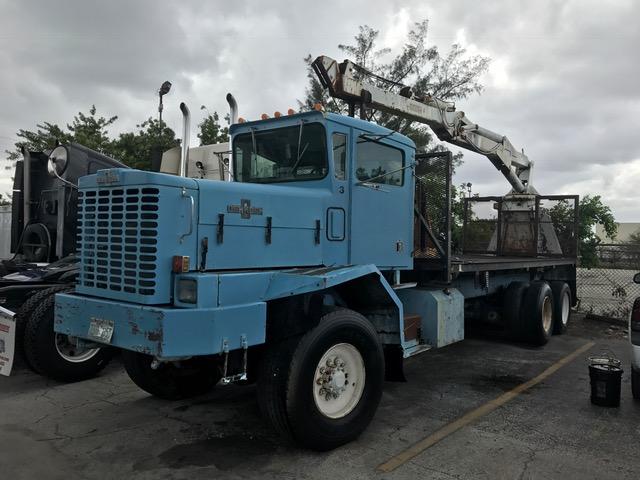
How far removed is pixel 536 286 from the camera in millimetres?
8789

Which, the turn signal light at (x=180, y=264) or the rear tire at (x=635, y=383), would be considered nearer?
the turn signal light at (x=180, y=264)

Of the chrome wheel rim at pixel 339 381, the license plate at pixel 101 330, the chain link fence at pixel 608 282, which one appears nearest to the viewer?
the license plate at pixel 101 330

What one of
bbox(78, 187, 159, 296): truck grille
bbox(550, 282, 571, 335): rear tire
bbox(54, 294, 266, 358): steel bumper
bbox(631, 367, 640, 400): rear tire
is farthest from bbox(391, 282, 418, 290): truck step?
bbox(550, 282, 571, 335): rear tire

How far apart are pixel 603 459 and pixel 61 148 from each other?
7440mm

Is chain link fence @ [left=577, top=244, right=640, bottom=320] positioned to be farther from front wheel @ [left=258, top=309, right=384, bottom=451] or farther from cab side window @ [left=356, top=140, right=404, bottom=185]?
front wheel @ [left=258, top=309, right=384, bottom=451]

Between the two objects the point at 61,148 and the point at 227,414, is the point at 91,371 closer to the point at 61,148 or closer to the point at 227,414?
the point at 227,414

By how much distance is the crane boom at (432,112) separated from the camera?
21.6ft

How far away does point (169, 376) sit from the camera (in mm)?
5223

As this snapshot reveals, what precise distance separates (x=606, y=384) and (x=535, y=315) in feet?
10.4

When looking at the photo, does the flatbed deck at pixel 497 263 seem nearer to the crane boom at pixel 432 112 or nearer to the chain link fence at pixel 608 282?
the crane boom at pixel 432 112

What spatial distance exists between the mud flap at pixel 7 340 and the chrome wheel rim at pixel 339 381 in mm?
3112

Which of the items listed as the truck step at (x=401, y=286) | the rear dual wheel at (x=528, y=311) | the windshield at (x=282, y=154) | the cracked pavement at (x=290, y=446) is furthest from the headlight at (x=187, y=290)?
the rear dual wheel at (x=528, y=311)

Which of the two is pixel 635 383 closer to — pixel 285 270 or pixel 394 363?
pixel 394 363

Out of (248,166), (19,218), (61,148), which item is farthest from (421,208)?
(19,218)
